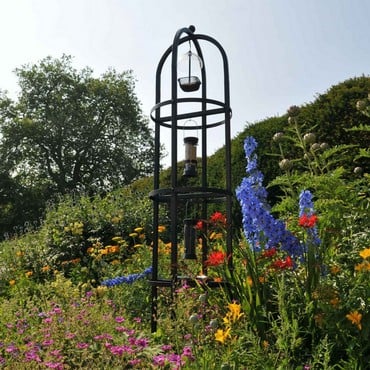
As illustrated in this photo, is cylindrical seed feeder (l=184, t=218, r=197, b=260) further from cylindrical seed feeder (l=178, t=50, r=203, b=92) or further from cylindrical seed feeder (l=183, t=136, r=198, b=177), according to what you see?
cylindrical seed feeder (l=178, t=50, r=203, b=92)

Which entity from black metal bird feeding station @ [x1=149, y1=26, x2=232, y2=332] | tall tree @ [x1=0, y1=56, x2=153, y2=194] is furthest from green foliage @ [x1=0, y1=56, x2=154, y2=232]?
black metal bird feeding station @ [x1=149, y1=26, x2=232, y2=332]

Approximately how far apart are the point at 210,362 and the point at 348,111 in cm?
502

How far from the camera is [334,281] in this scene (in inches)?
146

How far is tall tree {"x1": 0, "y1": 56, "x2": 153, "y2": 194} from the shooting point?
25547mm

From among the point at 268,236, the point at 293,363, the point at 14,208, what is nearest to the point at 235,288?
the point at 268,236

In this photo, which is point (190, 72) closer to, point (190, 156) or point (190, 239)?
point (190, 156)

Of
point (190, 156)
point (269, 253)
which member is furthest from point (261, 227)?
point (190, 156)

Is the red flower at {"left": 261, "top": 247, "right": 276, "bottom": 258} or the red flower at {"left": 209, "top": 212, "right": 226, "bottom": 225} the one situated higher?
the red flower at {"left": 209, "top": 212, "right": 226, "bottom": 225}

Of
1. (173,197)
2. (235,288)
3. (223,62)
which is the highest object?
(223,62)

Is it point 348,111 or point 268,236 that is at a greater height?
point 348,111

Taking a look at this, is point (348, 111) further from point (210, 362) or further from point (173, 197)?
point (210, 362)

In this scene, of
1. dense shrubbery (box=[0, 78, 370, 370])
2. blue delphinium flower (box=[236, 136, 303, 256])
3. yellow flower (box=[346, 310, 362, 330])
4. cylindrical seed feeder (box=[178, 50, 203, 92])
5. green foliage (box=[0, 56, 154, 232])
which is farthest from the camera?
green foliage (box=[0, 56, 154, 232])

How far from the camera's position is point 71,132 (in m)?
25.6

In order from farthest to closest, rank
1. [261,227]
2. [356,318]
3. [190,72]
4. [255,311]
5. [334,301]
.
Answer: [190,72]
[261,227]
[255,311]
[334,301]
[356,318]
